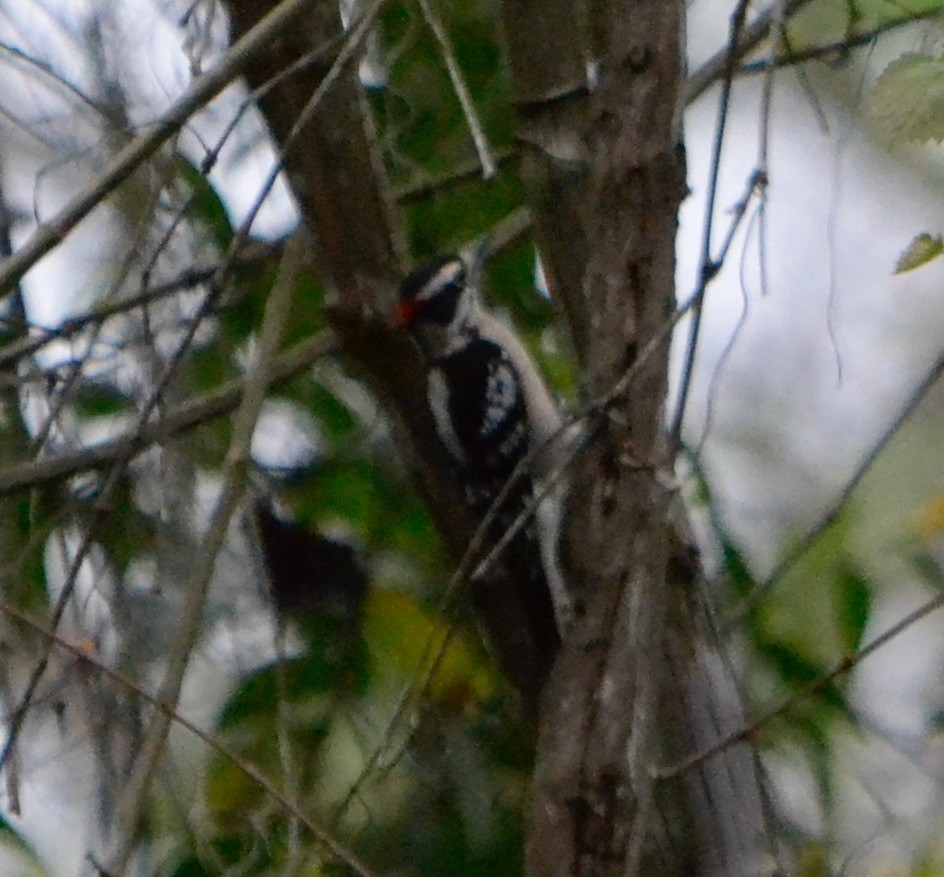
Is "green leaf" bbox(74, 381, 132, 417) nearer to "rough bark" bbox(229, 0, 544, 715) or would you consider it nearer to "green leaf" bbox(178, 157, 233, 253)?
"green leaf" bbox(178, 157, 233, 253)

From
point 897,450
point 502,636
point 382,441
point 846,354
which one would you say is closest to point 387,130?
point 382,441

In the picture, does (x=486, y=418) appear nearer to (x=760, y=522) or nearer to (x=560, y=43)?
(x=760, y=522)

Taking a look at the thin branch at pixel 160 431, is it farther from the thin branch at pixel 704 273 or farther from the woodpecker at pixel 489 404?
the thin branch at pixel 704 273

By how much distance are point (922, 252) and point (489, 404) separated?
5.40 feet

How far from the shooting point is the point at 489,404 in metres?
3.04

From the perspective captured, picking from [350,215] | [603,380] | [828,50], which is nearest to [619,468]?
[603,380]

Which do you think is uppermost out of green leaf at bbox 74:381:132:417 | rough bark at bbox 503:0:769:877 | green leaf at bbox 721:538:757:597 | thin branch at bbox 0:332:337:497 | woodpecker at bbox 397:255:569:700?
woodpecker at bbox 397:255:569:700

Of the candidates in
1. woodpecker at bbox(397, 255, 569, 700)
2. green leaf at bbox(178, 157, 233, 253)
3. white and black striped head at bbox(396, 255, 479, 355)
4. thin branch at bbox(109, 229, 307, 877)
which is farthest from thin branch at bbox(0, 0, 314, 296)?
woodpecker at bbox(397, 255, 569, 700)

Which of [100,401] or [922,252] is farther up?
[100,401]

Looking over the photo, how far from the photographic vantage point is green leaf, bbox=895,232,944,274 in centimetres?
142

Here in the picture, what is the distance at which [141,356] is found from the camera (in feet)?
8.48

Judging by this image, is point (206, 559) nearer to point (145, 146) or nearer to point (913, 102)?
point (145, 146)

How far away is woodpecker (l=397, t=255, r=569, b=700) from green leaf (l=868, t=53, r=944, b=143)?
50.9 inches

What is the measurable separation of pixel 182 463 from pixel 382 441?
1.10ft
